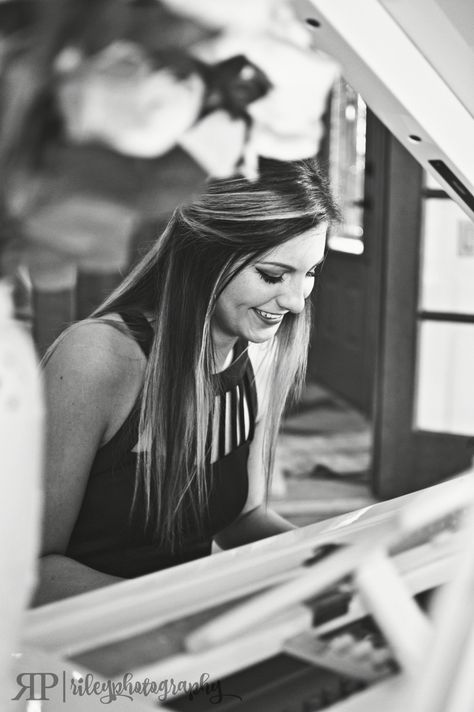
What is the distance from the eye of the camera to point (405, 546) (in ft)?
2.30

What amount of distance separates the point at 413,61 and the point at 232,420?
31.0 inches

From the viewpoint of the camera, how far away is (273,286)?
4.28 ft

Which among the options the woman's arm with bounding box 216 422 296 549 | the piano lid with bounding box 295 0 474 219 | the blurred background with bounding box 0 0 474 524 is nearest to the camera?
the blurred background with bounding box 0 0 474 524

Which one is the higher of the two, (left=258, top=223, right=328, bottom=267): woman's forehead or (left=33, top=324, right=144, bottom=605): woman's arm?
(left=258, top=223, right=328, bottom=267): woman's forehead

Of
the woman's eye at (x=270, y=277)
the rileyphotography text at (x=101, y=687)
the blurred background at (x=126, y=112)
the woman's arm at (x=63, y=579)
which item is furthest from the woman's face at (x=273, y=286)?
the rileyphotography text at (x=101, y=687)

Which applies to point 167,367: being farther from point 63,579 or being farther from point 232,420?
point 63,579

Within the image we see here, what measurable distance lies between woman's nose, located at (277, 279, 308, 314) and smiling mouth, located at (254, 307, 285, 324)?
0.09 feet

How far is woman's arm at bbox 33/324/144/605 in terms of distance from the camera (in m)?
1.18

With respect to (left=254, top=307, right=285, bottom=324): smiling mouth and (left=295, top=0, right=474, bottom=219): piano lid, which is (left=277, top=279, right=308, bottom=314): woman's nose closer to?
(left=254, top=307, right=285, bottom=324): smiling mouth

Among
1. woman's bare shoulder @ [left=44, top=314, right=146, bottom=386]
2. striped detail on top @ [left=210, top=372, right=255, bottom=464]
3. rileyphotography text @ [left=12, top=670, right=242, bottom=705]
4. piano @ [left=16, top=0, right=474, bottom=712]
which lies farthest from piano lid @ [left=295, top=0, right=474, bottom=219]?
striped detail on top @ [left=210, top=372, right=255, bottom=464]

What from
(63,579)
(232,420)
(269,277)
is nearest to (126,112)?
(63,579)

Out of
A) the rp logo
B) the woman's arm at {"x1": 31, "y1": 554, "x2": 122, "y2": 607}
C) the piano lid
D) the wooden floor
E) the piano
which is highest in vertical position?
the piano lid

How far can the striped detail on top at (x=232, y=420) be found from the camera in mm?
1396

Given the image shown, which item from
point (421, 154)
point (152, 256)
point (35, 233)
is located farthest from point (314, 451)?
point (35, 233)
